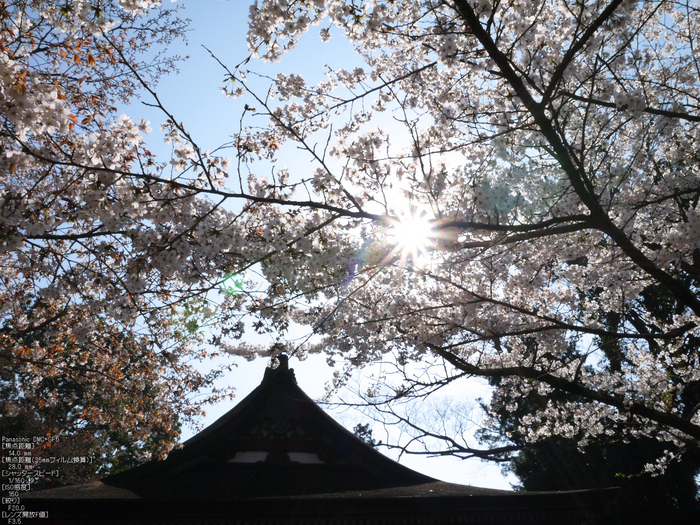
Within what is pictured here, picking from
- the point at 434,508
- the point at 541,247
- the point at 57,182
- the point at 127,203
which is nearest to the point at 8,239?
the point at 127,203

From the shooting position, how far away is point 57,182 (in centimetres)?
500

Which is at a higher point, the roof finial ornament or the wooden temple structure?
the roof finial ornament

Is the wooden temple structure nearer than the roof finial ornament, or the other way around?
the wooden temple structure

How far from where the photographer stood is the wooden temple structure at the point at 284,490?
16.3 feet

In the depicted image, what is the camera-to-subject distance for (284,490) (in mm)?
5562

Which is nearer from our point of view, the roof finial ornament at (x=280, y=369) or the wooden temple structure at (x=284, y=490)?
the wooden temple structure at (x=284, y=490)

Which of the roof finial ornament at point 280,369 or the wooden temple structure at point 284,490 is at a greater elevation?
the roof finial ornament at point 280,369

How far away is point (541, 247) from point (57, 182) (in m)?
6.46

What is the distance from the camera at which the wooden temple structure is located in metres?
4.96

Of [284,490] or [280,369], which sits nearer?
[284,490]

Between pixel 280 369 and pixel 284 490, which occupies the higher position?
pixel 280 369

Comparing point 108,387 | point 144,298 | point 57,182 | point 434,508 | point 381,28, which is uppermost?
point 381,28

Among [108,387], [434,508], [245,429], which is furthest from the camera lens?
[108,387]

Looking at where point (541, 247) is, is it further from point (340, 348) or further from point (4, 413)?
point (4, 413)
